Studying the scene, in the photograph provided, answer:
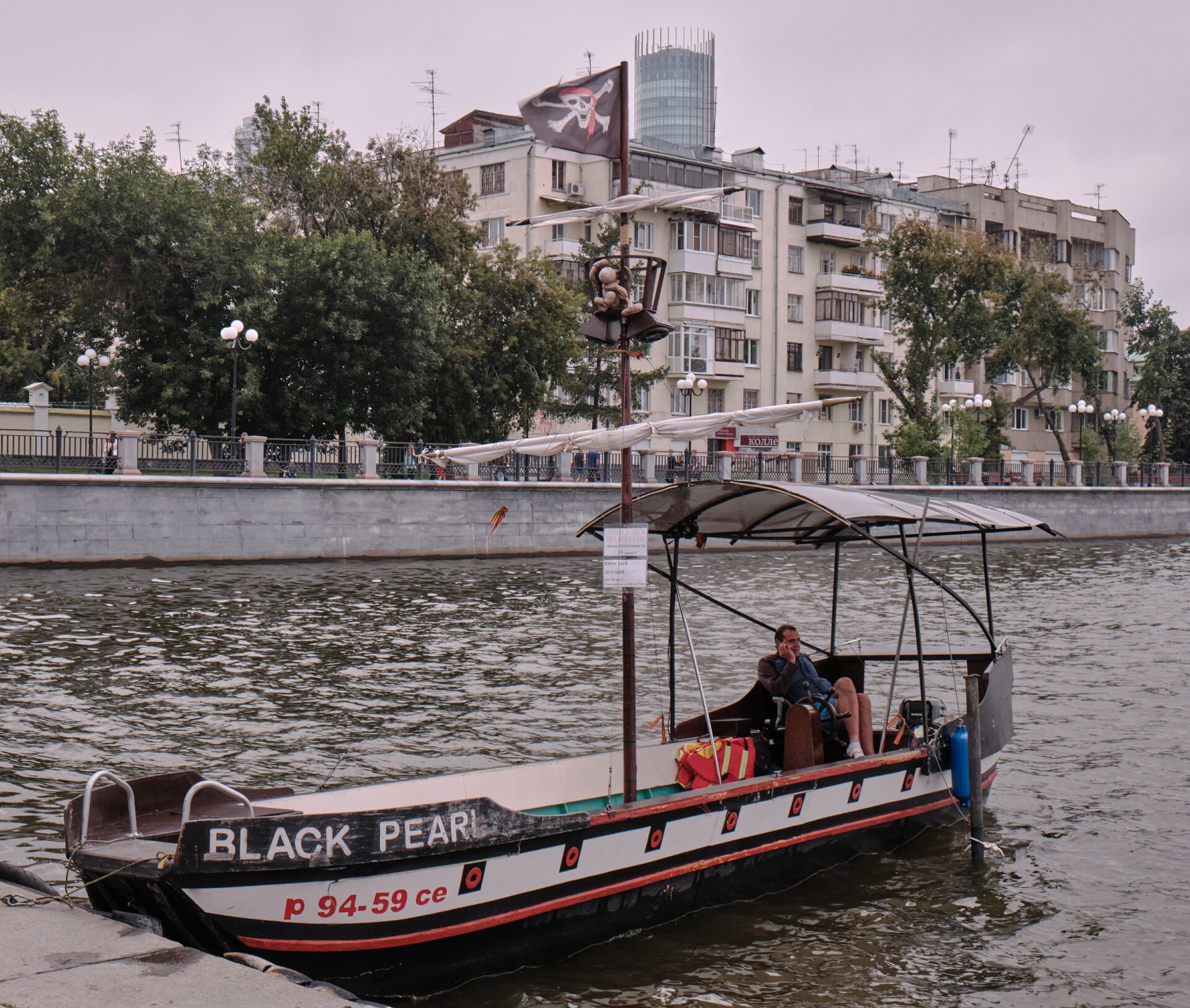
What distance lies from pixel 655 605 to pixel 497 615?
3657 mm

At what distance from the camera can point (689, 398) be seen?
60.9 meters

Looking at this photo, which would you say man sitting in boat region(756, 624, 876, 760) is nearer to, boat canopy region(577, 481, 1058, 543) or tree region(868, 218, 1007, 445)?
boat canopy region(577, 481, 1058, 543)

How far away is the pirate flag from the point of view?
9.16 meters

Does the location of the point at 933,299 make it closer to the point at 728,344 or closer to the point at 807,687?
the point at 728,344

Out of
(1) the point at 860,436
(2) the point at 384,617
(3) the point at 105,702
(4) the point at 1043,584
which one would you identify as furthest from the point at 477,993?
(1) the point at 860,436

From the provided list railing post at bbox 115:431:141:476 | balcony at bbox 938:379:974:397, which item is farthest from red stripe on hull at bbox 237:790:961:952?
balcony at bbox 938:379:974:397

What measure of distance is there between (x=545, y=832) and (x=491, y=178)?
54.8m

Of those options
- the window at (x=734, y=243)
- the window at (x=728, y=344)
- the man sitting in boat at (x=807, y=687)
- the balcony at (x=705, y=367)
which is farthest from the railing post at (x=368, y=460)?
the window at (x=734, y=243)

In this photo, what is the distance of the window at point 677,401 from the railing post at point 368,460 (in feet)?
88.2

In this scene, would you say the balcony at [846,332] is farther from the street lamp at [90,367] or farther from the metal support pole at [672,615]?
the metal support pole at [672,615]

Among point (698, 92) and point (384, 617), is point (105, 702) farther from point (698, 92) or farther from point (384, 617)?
point (698, 92)

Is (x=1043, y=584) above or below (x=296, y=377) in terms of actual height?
below

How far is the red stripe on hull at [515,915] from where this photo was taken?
753 cm

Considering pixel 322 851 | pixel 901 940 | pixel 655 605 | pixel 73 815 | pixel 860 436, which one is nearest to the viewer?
pixel 322 851
